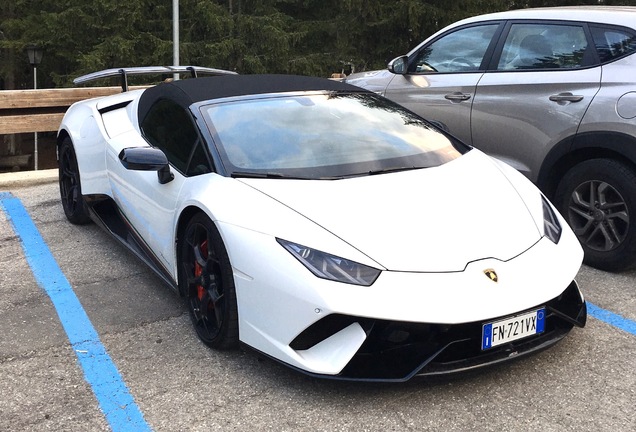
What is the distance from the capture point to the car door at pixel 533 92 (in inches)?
187

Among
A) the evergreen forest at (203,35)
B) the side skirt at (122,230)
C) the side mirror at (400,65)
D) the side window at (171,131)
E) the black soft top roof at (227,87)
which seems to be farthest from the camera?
the evergreen forest at (203,35)

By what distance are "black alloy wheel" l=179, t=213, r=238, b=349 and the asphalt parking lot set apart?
0.42 feet

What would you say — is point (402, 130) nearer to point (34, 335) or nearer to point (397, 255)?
point (397, 255)

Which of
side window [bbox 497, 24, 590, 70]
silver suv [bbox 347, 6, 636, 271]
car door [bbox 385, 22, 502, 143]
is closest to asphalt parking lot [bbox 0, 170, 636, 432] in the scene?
silver suv [bbox 347, 6, 636, 271]

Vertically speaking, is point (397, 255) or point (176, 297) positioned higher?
point (397, 255)

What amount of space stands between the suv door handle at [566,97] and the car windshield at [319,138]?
1.05 metres

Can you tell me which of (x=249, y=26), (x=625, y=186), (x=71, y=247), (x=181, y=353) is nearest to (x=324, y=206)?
(x=181, y=353)

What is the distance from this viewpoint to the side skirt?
4.05 meters

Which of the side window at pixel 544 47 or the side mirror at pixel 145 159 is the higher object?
the side window at pixel 544 47

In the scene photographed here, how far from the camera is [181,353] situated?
3486 millimetres

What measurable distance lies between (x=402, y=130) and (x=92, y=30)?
1650cm

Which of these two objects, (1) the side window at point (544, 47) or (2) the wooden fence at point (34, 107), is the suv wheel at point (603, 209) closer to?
(1) the side window at point (544, 47)

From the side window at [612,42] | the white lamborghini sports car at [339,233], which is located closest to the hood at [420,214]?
the white lamborghini sports car at [339,233]

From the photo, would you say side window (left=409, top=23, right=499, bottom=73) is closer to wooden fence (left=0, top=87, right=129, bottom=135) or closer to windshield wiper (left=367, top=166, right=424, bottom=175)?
windshield wiper (left=367, top=166, right=424, bottom=175)
